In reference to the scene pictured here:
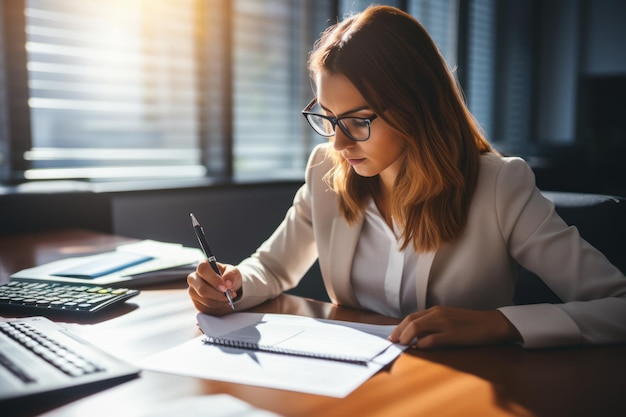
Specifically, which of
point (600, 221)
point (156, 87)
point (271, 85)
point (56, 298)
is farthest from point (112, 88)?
point (600, 221)

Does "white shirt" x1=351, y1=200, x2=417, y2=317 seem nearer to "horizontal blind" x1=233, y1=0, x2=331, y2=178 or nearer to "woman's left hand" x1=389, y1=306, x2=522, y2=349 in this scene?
"woman's left hand" x1=389, y1=306, x2=522, y2=349

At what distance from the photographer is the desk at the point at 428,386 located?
684 millimetres

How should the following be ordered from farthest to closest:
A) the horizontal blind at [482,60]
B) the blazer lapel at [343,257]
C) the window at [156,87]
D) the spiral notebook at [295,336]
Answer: the horizontal blind at [482,60], the window at [156,87], the blazer lapel at [343,257], the spiral notebook at [295,336]

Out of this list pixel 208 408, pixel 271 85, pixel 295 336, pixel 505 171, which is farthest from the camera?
pixel 271 85

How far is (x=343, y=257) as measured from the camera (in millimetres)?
1340

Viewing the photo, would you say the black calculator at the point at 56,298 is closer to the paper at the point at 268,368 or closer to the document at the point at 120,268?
the document at the point at 120,268

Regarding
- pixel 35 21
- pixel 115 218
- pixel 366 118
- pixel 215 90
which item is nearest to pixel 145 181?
pixel 115 218

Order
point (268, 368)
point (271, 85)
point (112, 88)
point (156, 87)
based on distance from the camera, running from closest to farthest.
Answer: point (268, 368) → point (112, 88) → point (156, 87) → point (271, 85)

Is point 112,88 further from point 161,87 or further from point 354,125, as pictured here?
point 354,125

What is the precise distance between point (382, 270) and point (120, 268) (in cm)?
60

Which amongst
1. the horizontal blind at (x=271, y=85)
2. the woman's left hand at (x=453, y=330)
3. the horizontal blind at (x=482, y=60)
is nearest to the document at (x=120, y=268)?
the woman's left hand at (x=453, y=330)

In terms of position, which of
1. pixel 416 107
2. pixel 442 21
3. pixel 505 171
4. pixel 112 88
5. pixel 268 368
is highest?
pixel 442 21

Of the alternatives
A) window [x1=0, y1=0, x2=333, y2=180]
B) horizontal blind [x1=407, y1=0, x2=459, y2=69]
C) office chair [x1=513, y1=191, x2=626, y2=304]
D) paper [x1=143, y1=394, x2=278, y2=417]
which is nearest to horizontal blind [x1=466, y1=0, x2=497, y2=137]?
horizontal blind [x1=407, y1=0, x2=459, y2=69]

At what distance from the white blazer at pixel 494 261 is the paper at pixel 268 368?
0.25m
